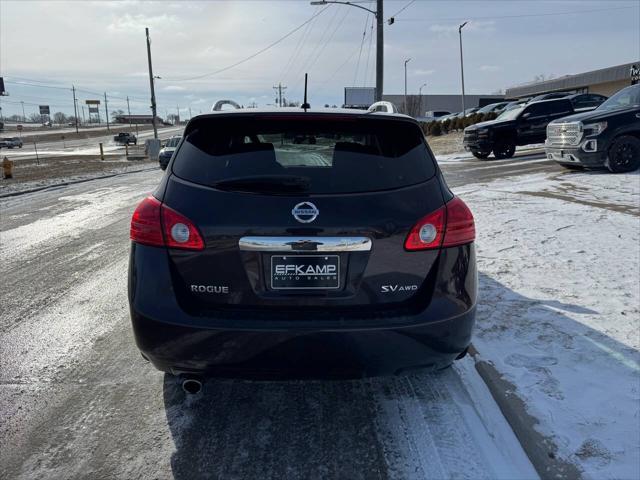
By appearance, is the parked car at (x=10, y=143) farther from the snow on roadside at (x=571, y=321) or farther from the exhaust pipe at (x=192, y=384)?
the exhaust pipe at (x=192, y=384)

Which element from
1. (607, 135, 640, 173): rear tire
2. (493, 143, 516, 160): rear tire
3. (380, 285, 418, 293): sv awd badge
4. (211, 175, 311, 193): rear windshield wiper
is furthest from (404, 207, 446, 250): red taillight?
(493, 143, 516, 160): rear tire

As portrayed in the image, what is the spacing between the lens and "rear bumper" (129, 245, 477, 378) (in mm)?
2486

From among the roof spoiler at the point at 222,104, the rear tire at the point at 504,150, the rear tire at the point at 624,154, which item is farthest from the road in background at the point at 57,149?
the roof spoiler at the point at 222,104

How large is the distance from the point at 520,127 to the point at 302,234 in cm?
1737

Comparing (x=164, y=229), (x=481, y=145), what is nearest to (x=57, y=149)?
(x=481, y=145)

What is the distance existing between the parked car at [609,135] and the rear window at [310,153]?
34.0 ft

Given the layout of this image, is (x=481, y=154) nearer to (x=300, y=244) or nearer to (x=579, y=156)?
(x=579, y=156)

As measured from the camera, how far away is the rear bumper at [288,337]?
2486 millimetres

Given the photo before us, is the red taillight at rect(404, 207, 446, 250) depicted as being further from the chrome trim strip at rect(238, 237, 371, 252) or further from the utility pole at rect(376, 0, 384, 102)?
the utility pole at rect(376, 0, 384, 102)

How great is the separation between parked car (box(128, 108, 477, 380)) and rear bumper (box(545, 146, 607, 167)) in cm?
1055

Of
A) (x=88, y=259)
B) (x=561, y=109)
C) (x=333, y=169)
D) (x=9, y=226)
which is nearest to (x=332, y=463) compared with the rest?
(x=333, y=169)

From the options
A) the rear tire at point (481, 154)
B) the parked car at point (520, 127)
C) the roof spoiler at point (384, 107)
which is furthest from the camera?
the rear tire at point (481, 154)

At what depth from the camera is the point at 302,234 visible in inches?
98.3

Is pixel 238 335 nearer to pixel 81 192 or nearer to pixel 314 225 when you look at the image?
pixel 314 225
